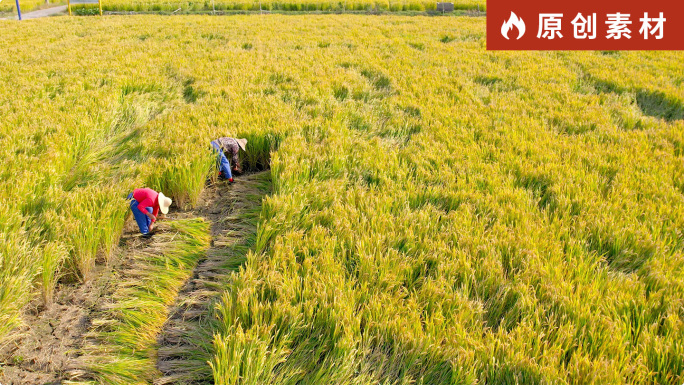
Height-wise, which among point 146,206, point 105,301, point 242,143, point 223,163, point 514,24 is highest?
point 514,24

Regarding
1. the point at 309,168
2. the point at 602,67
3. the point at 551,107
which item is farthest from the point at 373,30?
the point at 309,168

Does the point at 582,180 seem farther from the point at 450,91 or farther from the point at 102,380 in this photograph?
the point at 102,380

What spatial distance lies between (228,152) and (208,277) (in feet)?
5.43

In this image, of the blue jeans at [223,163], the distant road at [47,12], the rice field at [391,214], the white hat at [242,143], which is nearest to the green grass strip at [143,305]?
the rice field at [391,214]

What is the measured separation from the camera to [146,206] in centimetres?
316

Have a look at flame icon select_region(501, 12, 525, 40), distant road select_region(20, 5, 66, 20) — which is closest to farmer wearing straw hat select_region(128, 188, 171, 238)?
flame icon select_region(501, 12, 525, 40)

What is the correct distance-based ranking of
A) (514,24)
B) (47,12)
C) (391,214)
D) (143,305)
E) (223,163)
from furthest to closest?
1. (47,12)
2. (514,24)
3. (223,163)
4. (391,214)
5. (143,305)

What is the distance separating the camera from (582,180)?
3.54 m

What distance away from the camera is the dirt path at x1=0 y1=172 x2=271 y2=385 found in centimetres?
210

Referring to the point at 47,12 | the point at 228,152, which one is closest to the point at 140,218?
the point at 228,152

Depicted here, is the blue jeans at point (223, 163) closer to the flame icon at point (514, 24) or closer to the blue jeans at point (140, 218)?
the blue jeans at point (140, 218)

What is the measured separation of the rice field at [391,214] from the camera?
2012 millimetres

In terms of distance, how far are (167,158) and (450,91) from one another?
426 cm

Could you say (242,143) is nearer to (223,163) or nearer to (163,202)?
(223,163)
